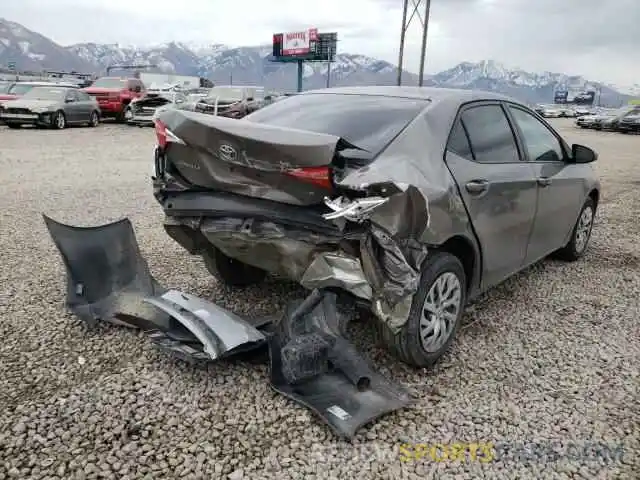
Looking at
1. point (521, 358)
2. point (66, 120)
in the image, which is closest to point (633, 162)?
point (521, 358)

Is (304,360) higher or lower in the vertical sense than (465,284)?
lower

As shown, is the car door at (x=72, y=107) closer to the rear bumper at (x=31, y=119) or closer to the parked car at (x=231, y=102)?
the rear bumper at (x=31, y=119)

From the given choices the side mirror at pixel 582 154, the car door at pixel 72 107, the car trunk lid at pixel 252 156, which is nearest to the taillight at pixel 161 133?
the car trunk lid at pixel 252 156

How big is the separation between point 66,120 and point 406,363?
18798 millimetres

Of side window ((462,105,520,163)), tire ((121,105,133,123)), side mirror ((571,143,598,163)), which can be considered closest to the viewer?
side window ((462,105,520,163))

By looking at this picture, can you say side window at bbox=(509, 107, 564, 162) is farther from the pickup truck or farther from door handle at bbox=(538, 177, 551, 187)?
the pickup truck

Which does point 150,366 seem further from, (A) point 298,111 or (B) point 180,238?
(A) point 298,111

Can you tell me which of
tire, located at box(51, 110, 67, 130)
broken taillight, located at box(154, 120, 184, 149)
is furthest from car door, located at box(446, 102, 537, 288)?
tire, located at box(51, 110, 67, 130)

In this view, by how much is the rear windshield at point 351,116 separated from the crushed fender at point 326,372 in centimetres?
96

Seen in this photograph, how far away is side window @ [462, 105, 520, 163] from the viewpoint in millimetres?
3738

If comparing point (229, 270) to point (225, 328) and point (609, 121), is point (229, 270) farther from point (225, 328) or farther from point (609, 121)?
point (609, 121)

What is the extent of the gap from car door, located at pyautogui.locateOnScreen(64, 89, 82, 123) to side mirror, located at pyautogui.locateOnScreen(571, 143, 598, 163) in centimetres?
1794

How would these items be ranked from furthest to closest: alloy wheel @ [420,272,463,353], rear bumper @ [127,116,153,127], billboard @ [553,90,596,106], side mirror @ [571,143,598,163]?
billboard @ [553,90,596,106], rear bumper @ [127,116,153,127], side mirror @ [571,143,598,163], alloy wheel @ [420,272,463,353]

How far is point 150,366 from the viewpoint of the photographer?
3350 mm
